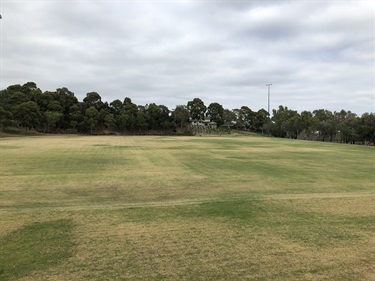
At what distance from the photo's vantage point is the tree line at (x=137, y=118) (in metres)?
78.7

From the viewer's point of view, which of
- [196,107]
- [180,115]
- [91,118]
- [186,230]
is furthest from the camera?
[196,107]

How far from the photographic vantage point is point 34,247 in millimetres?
6359

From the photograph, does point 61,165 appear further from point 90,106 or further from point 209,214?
point 90,106

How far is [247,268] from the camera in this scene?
17.9ft

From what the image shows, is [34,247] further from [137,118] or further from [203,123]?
[203,123]

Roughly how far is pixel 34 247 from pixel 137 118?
336ft

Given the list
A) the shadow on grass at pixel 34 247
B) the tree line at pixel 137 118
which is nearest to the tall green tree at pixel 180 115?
the tree line at pixel 137 118

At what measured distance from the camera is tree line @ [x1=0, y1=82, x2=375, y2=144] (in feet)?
258

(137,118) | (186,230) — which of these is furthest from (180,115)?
(186,230)

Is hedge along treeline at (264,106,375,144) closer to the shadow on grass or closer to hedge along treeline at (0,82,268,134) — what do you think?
hedge along treeline at (0,82,268,134)

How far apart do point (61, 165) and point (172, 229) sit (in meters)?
14.5

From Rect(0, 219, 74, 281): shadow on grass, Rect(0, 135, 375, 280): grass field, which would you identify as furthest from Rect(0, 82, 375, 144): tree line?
Rect(0, 219, 74, 281): shadow on grass

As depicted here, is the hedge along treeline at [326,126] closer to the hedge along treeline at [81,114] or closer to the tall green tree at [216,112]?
the hedge along treeline at [81,114]

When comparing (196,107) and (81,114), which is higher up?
(196,107)
